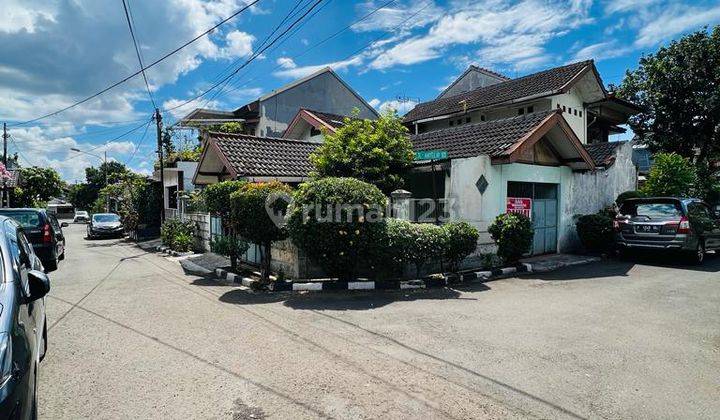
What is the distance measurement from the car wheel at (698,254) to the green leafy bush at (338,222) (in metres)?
9.39

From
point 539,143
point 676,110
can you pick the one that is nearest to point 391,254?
point 539,143

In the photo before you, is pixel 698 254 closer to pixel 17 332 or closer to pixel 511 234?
pixel 511 234

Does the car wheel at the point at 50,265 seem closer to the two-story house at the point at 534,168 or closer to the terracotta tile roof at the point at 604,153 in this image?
the two-story house at the point at 534,168

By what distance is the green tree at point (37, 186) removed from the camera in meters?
32.4

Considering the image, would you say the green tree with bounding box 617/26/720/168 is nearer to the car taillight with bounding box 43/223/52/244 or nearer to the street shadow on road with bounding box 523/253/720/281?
the street shadow on road with bounding box 523/253/720/281

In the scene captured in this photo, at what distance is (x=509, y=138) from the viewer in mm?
11461

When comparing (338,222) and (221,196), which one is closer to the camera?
(338,222)

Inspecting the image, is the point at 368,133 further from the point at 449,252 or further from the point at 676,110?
the point at 676,110

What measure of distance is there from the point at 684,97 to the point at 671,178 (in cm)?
971

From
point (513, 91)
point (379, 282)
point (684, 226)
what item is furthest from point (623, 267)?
point (513, 91)

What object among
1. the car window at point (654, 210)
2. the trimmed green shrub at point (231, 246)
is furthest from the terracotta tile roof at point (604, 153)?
the trimmed green shrub at point (231, 246)

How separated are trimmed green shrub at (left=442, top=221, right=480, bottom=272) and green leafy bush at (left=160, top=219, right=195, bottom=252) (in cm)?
1042

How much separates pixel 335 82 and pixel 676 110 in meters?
20.4

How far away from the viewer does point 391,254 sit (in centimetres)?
861
